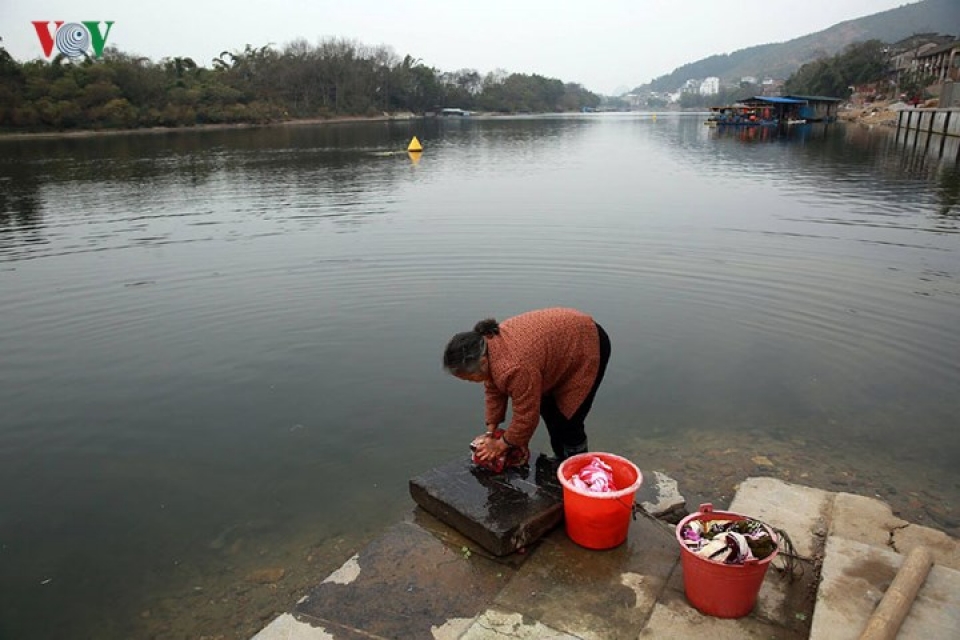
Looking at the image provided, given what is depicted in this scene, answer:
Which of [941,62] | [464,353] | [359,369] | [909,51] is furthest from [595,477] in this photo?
[909,51]

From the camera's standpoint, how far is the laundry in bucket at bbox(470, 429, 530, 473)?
412 cm

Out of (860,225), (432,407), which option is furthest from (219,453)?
(860,225)

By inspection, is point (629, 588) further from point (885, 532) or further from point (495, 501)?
point (885, 532)

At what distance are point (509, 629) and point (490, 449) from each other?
1.14 m

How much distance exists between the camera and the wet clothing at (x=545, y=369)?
3625mm

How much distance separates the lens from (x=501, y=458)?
4.14 metres

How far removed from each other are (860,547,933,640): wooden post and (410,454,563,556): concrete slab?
5.75 feet

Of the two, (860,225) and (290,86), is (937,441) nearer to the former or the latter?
(860,225)

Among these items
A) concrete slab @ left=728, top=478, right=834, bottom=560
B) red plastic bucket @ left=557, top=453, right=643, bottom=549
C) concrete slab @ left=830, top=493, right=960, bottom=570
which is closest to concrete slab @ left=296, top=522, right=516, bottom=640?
red plastic bucket @ left=557, top=453, right=643, bottom=549

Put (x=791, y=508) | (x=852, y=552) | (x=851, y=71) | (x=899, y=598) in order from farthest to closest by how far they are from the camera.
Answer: (x=851, y=71) → (x=791, y=508) → (x=852, y=552) → (x=899, y=598)

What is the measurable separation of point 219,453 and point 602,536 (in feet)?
12.8

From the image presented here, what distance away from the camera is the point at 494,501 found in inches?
157

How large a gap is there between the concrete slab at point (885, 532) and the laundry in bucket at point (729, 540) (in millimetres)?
1014

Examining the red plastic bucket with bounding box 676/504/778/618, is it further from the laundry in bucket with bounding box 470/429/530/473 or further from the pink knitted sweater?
the laundry in bucket with bounding box 470/429/530/473
